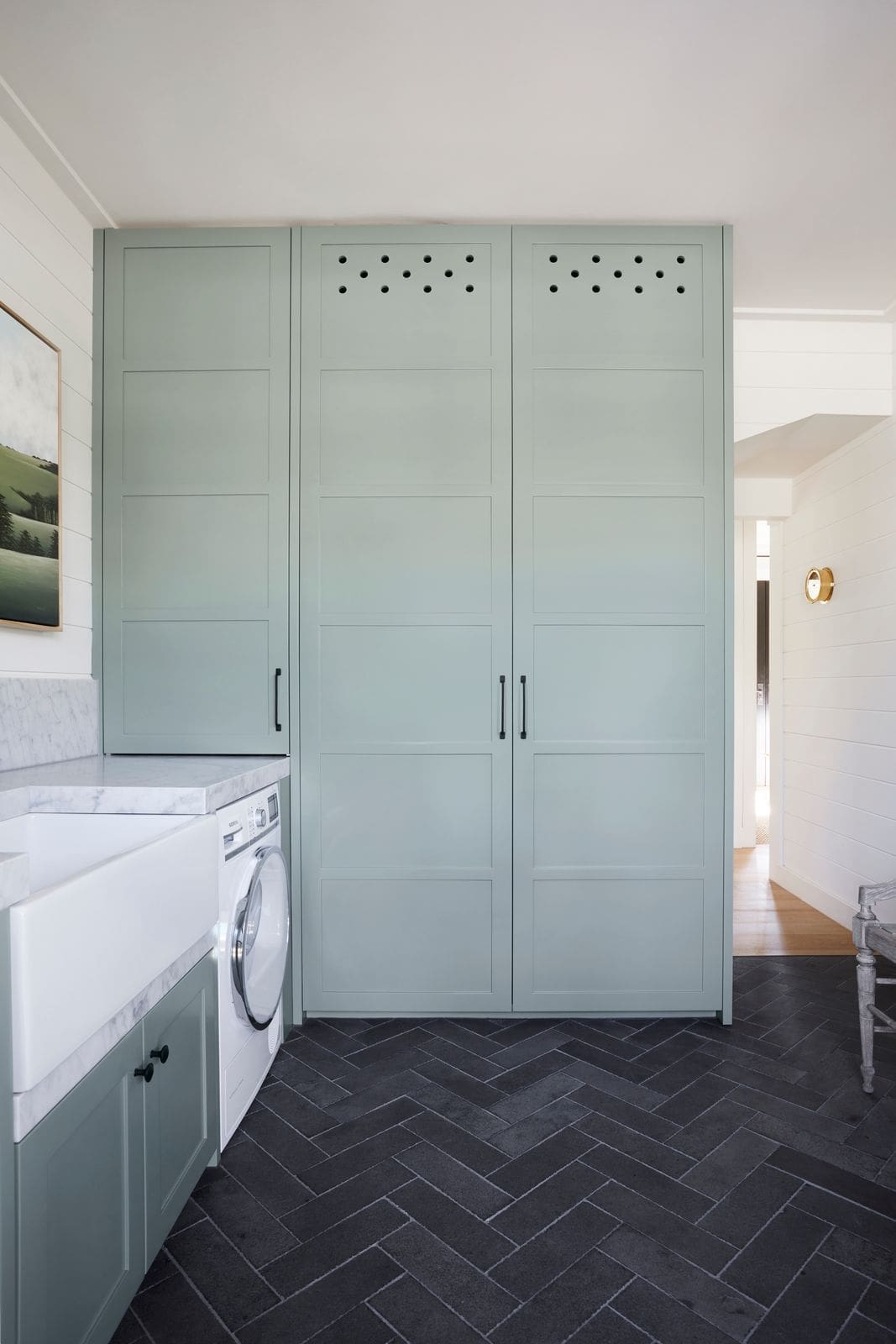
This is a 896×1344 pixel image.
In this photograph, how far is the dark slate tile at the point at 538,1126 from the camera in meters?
2.07

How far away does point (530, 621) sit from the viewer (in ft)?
9.20

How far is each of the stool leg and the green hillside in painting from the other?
282 cm

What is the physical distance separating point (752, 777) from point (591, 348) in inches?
169

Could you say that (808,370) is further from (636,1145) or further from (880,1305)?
(880,1305)

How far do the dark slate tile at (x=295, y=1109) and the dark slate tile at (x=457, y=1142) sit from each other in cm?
25

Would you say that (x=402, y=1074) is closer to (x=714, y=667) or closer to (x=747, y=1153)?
(x=747, y=1153)

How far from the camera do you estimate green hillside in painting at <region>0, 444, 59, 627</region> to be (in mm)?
2264

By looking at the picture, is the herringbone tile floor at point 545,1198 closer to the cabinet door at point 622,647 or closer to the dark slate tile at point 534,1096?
the dark slate tile at point 534,1096

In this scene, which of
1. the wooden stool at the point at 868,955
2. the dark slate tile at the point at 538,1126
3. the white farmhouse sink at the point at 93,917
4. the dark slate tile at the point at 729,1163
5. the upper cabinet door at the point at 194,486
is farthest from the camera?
the upper cabinet door at the point at 194,486

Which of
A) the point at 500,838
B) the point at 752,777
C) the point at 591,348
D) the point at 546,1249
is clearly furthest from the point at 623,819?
the point at 752,777

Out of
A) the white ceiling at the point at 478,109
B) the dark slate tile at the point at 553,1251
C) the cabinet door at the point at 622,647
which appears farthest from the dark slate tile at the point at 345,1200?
the white ceiling at the point at 478,109

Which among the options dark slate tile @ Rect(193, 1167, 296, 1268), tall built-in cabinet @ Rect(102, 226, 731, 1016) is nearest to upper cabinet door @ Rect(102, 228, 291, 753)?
tall built-in cabinet @ Rect(102, 226, 731, 1016)

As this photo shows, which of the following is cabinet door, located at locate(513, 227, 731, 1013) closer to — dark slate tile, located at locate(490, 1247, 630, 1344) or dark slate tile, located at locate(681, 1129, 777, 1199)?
dark slate tile, located at locate(681, 1129, 777, 1199)

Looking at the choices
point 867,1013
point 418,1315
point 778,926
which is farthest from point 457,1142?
point 778,926
